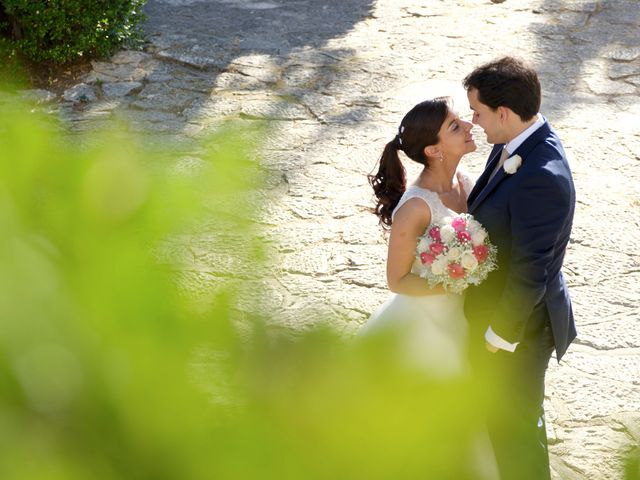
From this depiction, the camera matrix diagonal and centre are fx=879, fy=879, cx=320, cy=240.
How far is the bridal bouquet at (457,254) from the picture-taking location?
121 inches

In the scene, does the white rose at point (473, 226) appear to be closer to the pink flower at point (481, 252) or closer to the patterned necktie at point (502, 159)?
the pink flower at point (481, 252)

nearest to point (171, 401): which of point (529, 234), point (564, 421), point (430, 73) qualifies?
point (529, 234)

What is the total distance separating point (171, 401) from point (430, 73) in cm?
817

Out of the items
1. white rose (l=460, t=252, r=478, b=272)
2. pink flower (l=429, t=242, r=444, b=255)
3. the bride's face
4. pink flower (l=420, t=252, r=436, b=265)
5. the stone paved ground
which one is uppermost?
the bride's face

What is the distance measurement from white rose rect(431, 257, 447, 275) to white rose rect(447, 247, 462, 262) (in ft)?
0.14

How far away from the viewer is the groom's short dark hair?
3.13 m

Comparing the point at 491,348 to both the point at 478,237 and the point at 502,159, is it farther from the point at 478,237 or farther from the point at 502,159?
the point at 502,159

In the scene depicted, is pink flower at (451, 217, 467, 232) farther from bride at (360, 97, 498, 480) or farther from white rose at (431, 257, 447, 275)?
bride at (360, 97, 498, 480)

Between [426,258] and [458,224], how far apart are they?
18 centimetres

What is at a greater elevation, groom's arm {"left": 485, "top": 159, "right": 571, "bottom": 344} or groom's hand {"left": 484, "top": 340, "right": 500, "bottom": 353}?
groom's arm {"left": 485, "top": 159, "right": 571, "bottom": 344}

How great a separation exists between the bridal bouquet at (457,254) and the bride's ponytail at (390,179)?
470mm

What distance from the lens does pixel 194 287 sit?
2.39 feet

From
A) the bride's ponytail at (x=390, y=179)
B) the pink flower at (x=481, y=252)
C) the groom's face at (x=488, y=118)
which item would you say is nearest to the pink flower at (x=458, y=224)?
the pink flower at (x=481, y=252)

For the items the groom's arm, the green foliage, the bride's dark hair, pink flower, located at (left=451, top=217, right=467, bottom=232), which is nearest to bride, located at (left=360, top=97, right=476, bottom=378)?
the bride's dark hair
